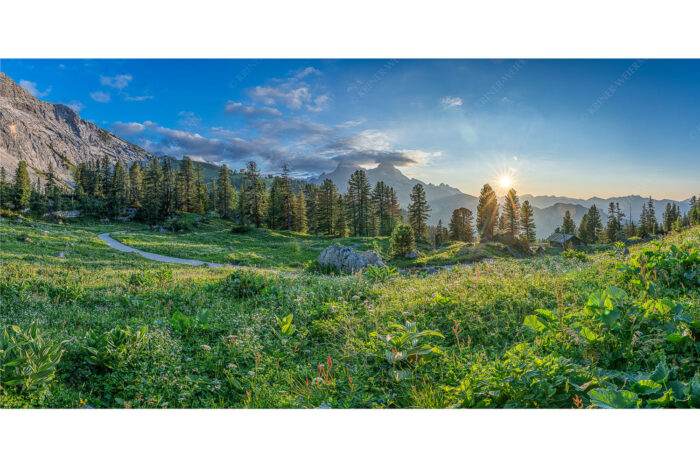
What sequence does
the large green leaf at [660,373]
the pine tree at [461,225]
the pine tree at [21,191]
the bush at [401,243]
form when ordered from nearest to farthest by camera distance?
the large green leaf at [660,373]
the bush at [401,243]
the pine tree at [461,225]
the pine tree at [21,191]

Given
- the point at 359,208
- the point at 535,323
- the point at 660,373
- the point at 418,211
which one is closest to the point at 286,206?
the point at 359,208

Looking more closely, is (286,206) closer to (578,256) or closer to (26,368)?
(578,256)

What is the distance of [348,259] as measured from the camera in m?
18.3

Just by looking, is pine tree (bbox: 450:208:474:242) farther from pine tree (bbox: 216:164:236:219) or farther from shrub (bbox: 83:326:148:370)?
shrub (bbox: 83:326:148:370)

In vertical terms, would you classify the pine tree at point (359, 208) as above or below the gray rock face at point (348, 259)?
above

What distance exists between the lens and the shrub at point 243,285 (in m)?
8.19

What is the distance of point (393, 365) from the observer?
145 inches

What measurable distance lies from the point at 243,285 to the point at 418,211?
4735 centimetres

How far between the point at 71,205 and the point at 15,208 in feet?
31.8

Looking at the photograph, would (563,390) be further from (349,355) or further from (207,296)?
(207,296)

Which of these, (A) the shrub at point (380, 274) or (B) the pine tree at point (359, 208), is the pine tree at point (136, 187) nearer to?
(B) the pine tree at point (359, 208)

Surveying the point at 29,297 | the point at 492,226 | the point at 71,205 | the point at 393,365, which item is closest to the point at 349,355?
the point at 393,365

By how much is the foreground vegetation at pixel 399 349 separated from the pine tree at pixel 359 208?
2066 inches

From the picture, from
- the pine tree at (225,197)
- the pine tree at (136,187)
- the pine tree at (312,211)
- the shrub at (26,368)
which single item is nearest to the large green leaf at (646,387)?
the shrub at (26,368)
